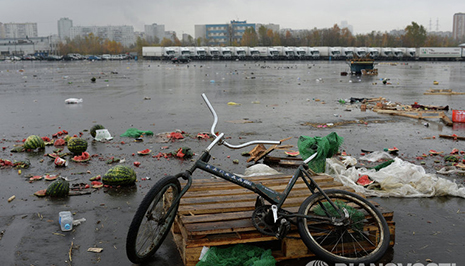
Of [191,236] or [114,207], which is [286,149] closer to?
[114,207]

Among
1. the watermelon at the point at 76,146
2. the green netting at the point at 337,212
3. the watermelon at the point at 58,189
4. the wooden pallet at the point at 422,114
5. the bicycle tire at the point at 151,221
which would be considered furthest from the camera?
the wooden pallet at the point at 422,114

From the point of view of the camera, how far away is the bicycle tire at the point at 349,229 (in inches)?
142

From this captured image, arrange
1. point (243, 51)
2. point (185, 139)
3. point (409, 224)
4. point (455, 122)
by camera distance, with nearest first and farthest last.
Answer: point (409, 224) → point (185, 139) → point (455, 122) → point (243, 51)

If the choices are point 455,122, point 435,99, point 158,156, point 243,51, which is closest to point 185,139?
point 158,156

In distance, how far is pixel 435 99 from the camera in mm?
17891

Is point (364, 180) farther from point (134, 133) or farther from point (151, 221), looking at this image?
point (134, 133)

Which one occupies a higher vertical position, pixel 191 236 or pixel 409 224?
pixel 191 236

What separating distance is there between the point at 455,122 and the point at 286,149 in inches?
237

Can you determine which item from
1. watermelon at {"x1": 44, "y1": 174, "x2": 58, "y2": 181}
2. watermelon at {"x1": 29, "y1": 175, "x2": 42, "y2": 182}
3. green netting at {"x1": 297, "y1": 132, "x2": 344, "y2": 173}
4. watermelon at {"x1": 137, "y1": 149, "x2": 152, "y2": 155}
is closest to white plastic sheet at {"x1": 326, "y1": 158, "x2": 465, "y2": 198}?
green netting at {"x1": 297, "y1": 132, "x2": 344, "y2": 173}

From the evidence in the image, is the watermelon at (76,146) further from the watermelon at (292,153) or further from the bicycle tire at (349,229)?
the bicycle tire at (349,229)

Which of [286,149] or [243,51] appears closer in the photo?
[286,149]

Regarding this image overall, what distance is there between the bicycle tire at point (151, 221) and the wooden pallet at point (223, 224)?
0.19 m

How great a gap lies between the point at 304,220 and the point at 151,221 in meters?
1.38

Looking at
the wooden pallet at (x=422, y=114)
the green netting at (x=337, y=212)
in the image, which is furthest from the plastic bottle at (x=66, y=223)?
the wooden pallet at (x=422, y=114)
